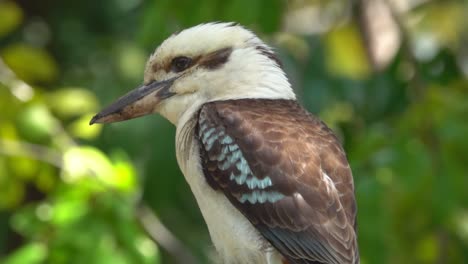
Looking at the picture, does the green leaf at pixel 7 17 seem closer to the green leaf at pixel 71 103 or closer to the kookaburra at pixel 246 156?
the green leaf at pixel 71 103

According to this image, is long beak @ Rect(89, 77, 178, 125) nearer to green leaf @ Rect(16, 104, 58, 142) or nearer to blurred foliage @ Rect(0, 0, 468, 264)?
blurred foliage @ Rect(0, 0, 468, 264)

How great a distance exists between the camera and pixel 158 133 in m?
6.51

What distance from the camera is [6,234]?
7.21 metres

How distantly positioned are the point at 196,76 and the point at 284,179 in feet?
1.68

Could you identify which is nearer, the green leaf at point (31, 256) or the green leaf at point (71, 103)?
the green leaf at point (31, 256)

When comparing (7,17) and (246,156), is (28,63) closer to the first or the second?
(7,17)

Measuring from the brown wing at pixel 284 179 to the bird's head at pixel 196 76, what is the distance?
0.48 ft

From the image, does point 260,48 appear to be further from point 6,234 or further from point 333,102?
point 6,234

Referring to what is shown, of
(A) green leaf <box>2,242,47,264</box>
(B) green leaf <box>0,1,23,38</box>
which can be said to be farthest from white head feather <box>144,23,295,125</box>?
(B) green leaf <box>0,1,23,38</box>

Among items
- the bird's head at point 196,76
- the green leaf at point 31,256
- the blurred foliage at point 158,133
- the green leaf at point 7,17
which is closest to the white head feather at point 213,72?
the bird's head at point 196,76

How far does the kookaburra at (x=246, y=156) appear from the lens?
13.1ft

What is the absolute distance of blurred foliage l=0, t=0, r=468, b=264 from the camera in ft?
18.4

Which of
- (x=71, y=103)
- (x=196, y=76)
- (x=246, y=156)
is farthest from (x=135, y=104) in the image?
(x=71, y=103)

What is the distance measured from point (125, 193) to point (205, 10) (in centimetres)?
91
